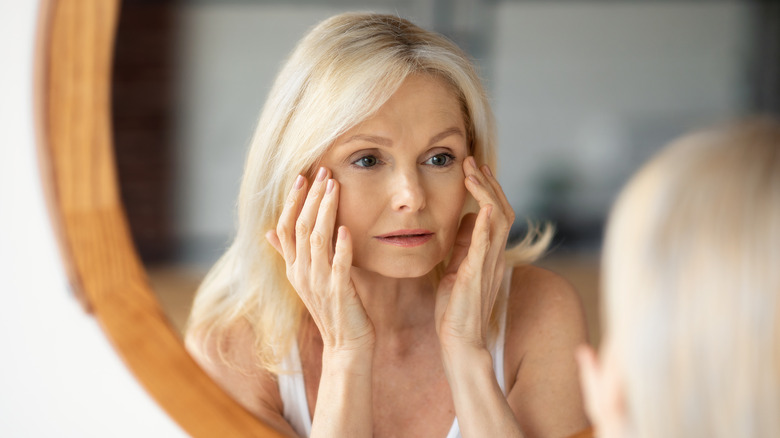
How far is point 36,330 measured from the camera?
662 millimetres

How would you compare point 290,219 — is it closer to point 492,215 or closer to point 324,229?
point 324,229

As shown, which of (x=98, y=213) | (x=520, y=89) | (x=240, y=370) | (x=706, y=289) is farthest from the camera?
(x=520, y=89)

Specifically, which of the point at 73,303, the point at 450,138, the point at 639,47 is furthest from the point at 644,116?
the point at 73,303

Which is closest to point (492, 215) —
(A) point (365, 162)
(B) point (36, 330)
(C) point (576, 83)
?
(A) point (365, 162)

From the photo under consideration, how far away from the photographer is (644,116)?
3381 mm

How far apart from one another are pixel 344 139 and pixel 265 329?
26 centimetres

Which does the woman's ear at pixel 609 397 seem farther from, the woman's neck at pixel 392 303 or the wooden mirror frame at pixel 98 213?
the woman's neck at pixel 392 303

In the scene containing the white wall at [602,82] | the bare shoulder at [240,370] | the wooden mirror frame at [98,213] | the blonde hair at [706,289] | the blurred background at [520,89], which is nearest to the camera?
the blonde hair at [706,289]

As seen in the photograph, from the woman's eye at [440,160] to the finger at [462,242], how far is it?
10 centimetres

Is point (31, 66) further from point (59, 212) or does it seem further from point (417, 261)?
point (417, 261)

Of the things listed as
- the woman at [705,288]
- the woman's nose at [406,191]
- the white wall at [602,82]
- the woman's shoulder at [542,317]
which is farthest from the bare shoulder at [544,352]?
the white wall at [602,82]

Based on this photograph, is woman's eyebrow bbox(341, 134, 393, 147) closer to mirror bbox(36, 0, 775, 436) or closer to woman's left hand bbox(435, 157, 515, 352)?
woman's left hand bbox(435, 157, 515, 352)

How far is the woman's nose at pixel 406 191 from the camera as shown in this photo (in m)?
0.67

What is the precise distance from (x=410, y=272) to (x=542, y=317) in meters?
0.19
